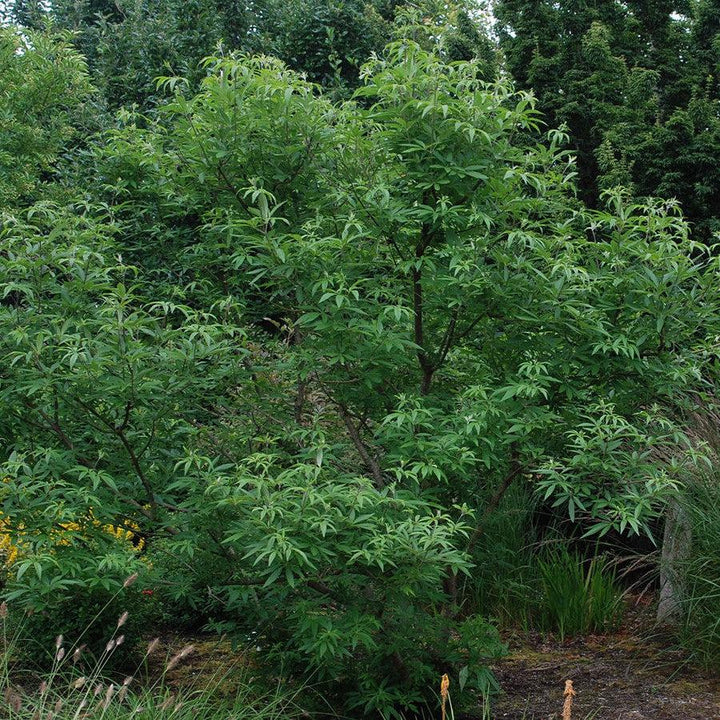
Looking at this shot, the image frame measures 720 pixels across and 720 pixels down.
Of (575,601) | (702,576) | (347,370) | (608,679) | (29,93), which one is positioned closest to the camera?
(347,370)

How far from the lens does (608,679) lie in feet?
18.2

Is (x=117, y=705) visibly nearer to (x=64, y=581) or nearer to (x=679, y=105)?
(x=64, y=581)

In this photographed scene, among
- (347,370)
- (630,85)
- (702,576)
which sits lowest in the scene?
(702,576)

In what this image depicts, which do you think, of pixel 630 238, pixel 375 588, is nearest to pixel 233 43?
pixel 630 238

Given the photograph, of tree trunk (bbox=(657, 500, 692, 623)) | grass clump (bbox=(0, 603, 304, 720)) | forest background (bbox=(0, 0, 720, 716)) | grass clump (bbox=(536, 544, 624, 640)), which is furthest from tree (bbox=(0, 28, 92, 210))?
tree trunk (bbox=(657, 500, 692, 623))

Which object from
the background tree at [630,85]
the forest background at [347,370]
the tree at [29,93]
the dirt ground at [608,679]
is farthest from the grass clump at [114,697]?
the background tree at [630,85]

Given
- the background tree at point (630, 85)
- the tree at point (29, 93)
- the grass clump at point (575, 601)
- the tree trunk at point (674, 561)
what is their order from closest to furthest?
1. the tree trunk at point (674, 561)
2. the grass clump at point (575, 601)
3. the tree at point (29, 93)
4. the background tree at point (630, 85)

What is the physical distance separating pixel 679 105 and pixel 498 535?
6501mm

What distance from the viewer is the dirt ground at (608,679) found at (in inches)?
196

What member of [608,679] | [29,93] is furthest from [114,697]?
[29,93]

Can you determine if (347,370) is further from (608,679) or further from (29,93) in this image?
(29,93)

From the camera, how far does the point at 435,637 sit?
14.8 feet

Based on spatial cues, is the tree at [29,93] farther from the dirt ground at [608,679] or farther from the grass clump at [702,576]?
the grass clump at [702,576]

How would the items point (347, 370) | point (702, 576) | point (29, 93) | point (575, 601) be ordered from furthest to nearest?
point (29, 93)
point (575, 601)
point (702, 576)
point (347, 370)
